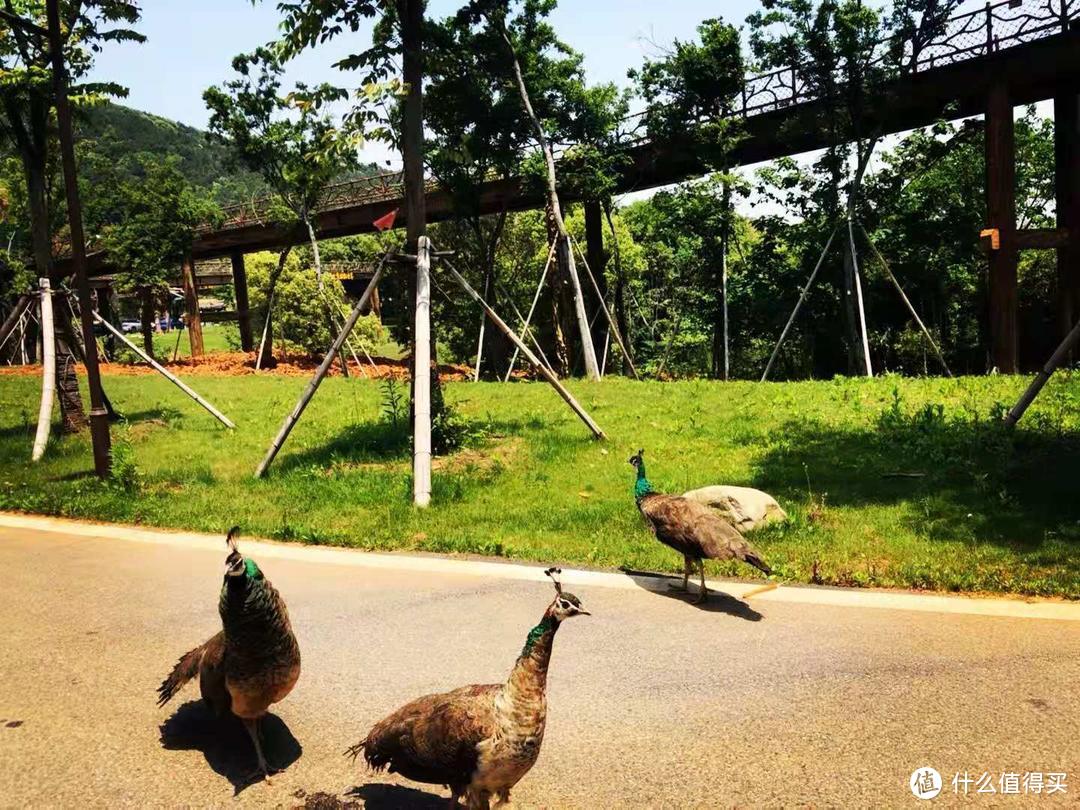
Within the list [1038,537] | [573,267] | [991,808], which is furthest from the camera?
[573,267]

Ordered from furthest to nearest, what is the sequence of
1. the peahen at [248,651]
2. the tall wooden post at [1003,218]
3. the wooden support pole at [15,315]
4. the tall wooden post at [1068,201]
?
the tall wooden post at [1068,201]
the tall wooden post at [1003,218]
the wooden support pole at [15,315]
the peahen at [248,651]

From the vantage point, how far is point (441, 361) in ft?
116

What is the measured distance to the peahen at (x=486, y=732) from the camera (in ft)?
11.6

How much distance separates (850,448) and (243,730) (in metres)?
9.01

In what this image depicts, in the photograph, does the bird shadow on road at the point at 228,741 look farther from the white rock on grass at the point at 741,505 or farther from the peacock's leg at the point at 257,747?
the white rock on grass at the point at 741,505

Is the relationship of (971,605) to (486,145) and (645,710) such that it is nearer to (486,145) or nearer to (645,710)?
(645,710)

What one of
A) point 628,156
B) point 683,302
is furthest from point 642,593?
point 683,302

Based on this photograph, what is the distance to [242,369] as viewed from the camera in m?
30.5

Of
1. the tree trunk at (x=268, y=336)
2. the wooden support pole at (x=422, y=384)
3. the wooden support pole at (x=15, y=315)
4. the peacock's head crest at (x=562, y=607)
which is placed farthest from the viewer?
the tree trunk at (x=268, y=336)

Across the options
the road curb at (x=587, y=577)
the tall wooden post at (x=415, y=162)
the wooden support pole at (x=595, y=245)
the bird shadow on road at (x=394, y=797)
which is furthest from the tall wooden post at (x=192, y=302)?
the bird shadow on road at (x=394, y=797)

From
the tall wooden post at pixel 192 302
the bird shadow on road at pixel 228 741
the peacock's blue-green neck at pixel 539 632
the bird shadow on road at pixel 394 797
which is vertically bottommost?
the bird shadow on road at pixel 394 797

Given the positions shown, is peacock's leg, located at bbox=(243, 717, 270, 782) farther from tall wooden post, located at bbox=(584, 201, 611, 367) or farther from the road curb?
tall wooden post, located at bbox=(584, 201, 611, 367)

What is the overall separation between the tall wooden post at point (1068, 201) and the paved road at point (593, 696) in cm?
1591

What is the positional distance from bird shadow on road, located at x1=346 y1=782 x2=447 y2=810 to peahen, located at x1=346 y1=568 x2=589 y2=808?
473 mm
